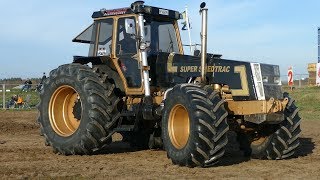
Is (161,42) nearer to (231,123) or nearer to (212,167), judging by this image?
(231,123)

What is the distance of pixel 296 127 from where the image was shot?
8.73 meters

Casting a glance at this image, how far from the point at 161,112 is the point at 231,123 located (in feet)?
3.81

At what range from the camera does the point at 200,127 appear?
7.57m

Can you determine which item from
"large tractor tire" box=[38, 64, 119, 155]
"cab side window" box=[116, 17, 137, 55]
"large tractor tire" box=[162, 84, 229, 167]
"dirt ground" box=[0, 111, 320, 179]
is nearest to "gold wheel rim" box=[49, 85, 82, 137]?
"large tractor tire" box=[38, 64, 119, 155]

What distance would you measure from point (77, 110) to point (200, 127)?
3071 mm

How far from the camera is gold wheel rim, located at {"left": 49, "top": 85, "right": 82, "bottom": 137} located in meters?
10.0

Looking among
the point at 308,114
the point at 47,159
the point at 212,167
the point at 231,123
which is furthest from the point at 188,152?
the point at 308,114

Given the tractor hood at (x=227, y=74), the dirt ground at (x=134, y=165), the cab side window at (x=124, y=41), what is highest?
the cab side window at (x=124, y=41)

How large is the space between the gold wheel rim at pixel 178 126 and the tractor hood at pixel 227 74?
941mm

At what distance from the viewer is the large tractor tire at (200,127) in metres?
7.58

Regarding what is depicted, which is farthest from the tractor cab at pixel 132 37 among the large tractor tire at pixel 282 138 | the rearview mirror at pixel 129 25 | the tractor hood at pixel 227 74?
the large tractor tire at pixel 282 138

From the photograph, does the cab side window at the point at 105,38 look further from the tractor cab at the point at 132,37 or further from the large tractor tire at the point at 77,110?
the large tractor tire at the point at 77,110

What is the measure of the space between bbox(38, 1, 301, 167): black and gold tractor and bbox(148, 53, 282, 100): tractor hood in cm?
2

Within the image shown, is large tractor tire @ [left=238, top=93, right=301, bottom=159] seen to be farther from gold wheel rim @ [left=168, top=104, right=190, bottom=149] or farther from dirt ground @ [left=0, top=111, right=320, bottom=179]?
gold wheel rim @ [left=168, top=104, right=190, bottom=149]
